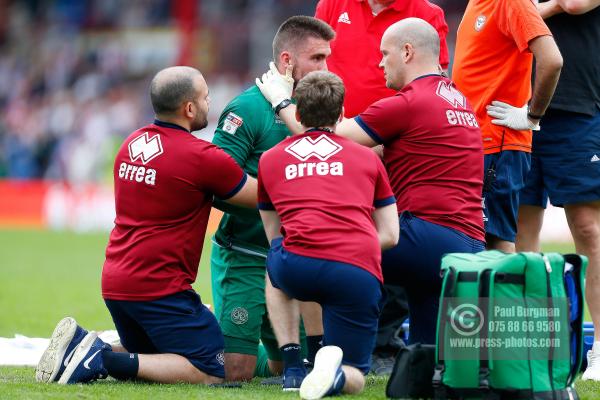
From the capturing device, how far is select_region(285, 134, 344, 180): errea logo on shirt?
18.7ft

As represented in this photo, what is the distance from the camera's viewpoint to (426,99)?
A: 6.02 metres

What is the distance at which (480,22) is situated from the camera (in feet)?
22.3

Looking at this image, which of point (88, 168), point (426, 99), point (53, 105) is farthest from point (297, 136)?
point (53, 105)

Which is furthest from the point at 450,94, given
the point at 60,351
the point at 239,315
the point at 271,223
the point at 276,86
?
the point at 60,351

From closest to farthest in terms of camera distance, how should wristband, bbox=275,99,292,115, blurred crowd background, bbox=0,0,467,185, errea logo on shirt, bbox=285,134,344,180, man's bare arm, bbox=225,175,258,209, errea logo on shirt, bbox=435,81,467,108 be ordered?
errea logo on shirt, bbox=285,134,344,180 < errea logo on shirt, bbox=435,81,467,108 < man's bare arm, bbox=225,175,258,209 < wristband, bbox=275,99,292,115 < blurred crowd background, bbox=0,0,467,185

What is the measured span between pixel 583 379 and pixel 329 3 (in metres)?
2.86

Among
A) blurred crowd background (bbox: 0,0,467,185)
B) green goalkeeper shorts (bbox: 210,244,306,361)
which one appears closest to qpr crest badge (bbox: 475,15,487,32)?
green goalkeeper shorts (bbox: 210,244,306,361)

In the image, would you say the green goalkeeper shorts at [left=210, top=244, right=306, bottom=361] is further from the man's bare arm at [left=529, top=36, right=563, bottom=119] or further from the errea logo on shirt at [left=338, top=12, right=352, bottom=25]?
the man's bare arm at [left=529, top=36, right=563, bottom=119]

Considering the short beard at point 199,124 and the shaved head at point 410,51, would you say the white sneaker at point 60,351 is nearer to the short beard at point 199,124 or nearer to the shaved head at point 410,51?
the short beard at point 199,124

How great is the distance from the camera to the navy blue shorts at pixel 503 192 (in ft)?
22.2

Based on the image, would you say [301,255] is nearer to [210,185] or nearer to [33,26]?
[210,185]

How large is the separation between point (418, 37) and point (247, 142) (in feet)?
3.92

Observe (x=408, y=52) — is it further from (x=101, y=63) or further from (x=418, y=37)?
(x=101, y=63)

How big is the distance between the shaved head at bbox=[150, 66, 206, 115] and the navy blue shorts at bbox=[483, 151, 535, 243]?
1.86 meters
